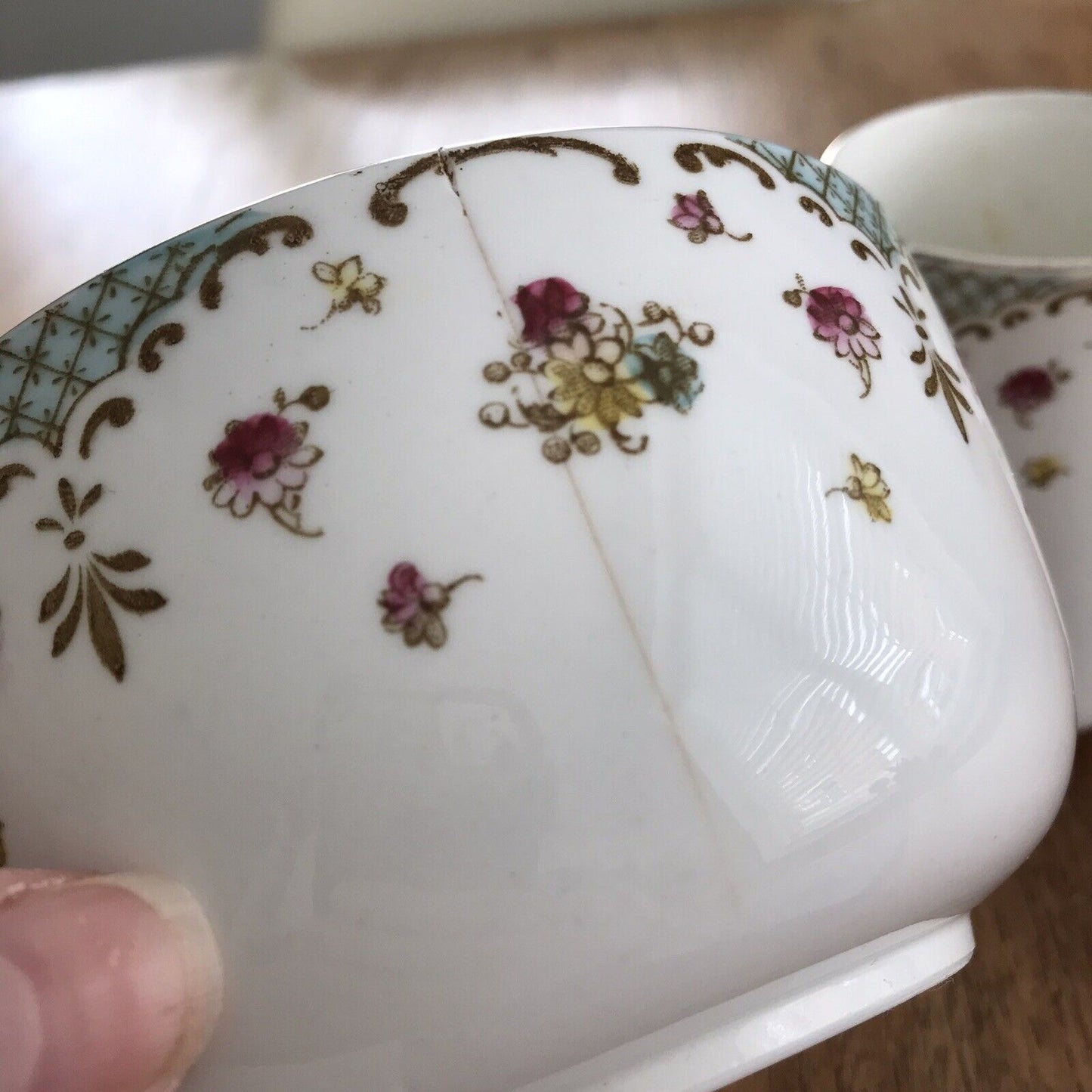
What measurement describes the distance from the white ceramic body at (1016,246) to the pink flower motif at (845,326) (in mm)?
186

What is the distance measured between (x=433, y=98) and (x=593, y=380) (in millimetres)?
608

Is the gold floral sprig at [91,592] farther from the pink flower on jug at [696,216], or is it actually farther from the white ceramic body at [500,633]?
the pink flower on jug at [696,216]

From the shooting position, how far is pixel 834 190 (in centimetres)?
31

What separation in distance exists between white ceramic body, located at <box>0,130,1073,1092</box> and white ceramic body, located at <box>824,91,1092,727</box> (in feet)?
0.62

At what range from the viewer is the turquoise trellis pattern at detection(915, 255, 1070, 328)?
0.43 metres

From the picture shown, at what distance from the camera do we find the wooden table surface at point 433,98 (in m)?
0.69

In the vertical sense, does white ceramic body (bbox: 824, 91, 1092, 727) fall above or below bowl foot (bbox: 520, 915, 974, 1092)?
above

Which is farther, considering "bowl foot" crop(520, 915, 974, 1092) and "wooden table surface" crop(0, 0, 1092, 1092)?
"wooden table surface" crop(0, 0, 1092, 1092)

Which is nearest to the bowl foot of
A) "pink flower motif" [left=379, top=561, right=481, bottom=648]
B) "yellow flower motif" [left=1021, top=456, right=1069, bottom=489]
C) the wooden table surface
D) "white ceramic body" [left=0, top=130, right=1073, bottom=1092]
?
"white ceramic body" [left=0, top=130, right=1073, bottom=1092]

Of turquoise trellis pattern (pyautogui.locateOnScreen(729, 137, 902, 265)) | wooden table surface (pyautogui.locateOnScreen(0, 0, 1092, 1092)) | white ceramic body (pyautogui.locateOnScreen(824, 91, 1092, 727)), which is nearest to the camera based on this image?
turquoise trellis pattern (pyautogui.locateOnScreen(729, 137, 902, 265))

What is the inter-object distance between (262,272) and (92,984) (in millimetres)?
168

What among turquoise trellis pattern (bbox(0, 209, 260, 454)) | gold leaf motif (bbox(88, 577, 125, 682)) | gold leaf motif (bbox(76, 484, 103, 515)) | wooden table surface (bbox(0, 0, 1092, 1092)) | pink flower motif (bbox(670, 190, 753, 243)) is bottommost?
gold leaf motif (bbox(88, 577, 125, 682))

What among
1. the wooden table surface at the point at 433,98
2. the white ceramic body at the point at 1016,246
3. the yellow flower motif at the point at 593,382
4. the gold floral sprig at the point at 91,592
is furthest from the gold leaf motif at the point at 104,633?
the wooden table surface at the point at 433,98

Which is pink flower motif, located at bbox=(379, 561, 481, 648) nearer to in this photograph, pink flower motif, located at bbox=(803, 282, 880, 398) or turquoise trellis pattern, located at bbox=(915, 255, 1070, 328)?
pink flower motif, located at bbox=(803, 282, 880, 398)
